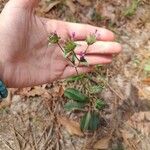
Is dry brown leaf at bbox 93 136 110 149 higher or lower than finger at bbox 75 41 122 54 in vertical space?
lower

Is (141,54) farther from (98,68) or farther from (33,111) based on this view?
(33,111)

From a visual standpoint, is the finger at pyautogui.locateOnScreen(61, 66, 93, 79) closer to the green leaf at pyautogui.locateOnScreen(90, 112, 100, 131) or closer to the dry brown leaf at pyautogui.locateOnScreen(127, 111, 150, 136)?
the green leaf at pyautogui.locateOnScreen(90, 112, 100, 131)

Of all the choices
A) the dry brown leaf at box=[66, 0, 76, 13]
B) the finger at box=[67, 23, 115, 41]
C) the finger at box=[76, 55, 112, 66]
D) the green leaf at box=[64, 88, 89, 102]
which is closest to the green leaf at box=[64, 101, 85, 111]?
the green leaf at box=[64, 88, 89, 102]

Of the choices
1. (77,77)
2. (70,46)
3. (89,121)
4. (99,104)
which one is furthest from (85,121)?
(70,46)

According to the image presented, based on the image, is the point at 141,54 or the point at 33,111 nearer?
the point at 33,111

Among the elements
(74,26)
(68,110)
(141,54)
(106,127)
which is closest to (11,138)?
(68,110)

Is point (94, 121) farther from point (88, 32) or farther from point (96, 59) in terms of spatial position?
point (88, 32)

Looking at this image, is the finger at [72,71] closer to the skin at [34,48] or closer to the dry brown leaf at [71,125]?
the skin at [34,48]
